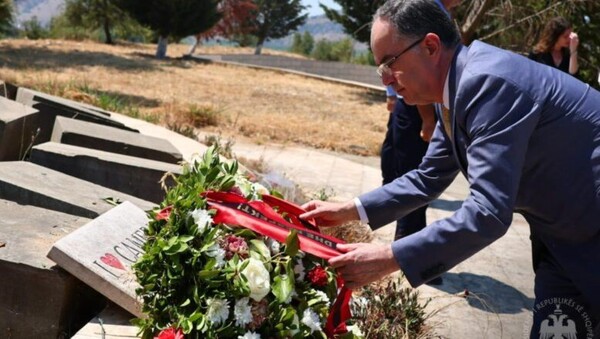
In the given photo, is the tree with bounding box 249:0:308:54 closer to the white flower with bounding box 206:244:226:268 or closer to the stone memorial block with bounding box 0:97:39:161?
the stone memorial block with bounding box 0:97:39:161

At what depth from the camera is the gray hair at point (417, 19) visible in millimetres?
2311

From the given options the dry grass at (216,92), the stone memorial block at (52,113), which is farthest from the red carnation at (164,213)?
the dry grass at (216,92)

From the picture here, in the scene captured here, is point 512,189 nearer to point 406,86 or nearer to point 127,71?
point 406,86

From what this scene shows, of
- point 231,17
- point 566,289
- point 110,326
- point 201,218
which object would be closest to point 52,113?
point 110,326

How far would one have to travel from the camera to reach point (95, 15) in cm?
3306

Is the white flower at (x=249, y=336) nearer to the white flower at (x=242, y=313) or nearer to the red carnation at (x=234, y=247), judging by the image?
the white flower at (x=242, y=313)

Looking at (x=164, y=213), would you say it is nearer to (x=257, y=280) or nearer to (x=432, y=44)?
(x=257, y=280)

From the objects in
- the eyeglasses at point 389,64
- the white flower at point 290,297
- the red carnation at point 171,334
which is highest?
→ the eyeglasses at point 389,64

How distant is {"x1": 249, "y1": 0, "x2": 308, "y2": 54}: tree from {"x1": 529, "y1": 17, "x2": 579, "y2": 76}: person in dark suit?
146ft

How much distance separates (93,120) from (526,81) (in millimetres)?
5014

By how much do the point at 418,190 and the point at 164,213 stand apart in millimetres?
994

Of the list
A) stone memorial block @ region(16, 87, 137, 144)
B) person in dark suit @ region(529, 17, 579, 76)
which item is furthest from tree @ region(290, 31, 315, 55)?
person in dark suit @ region(529, 17, 579, 76)

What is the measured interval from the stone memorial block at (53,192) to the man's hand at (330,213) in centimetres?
137

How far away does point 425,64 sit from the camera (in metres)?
2.36
